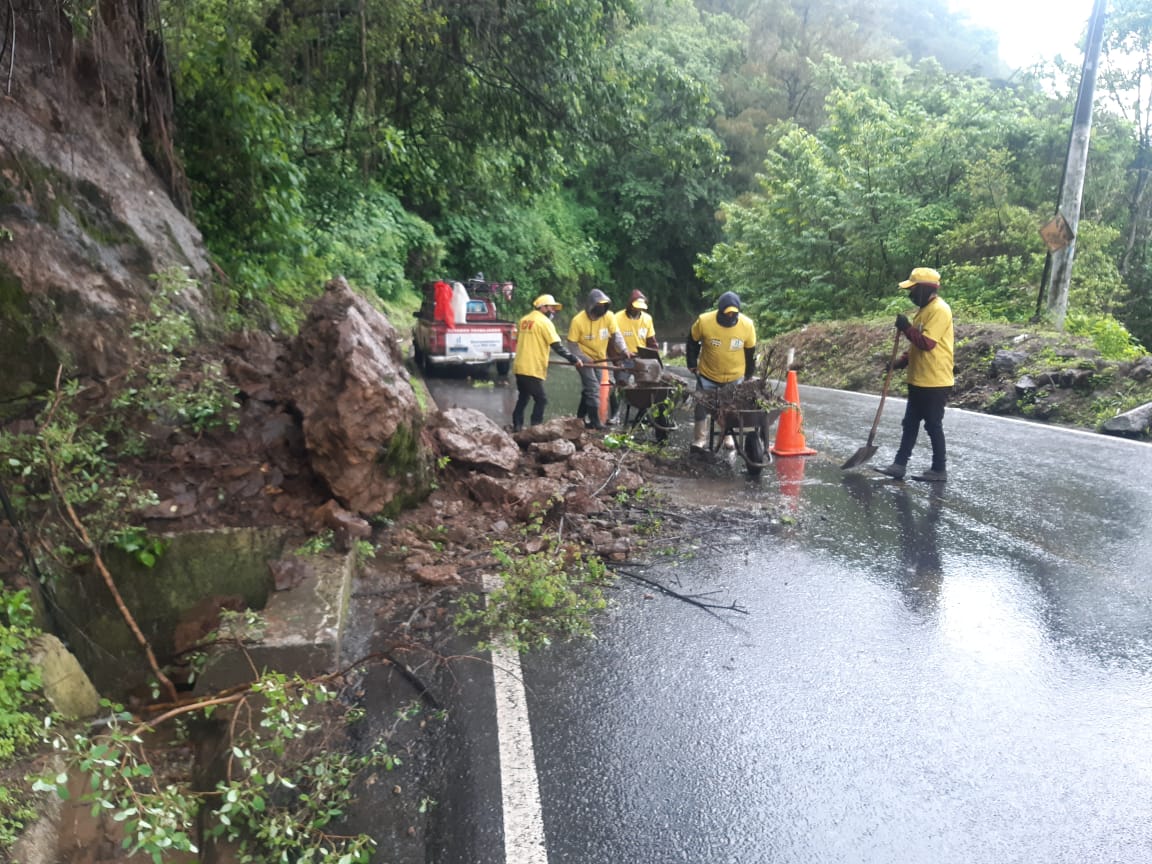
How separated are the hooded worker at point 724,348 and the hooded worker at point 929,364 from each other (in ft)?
5.38

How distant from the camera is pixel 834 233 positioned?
2661cm

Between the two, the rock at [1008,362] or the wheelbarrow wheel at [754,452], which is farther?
the rock at [1008,362]

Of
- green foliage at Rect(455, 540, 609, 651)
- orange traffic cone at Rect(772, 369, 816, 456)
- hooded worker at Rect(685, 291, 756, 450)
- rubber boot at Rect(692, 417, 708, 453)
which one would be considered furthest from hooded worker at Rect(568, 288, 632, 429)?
green foliage at Rect(455, 540, 609, 651)

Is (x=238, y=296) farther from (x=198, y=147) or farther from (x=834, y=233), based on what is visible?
(x=834, y=233)

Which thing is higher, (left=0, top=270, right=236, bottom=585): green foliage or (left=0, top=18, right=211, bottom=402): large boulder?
(left=0, top=18, right=211, bottom=402): large boulder

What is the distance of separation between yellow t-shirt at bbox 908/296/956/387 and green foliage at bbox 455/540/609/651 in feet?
14.9

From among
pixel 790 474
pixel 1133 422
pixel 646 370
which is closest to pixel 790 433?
pixel 790 474

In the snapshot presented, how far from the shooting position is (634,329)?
11.3 meters

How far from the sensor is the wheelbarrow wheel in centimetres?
850

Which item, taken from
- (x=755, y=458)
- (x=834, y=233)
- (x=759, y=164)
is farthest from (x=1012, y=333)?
(x=759, y=164)

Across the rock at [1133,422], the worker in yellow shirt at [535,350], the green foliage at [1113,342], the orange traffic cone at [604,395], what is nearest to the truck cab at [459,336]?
the orange traffic cone at [604,395]

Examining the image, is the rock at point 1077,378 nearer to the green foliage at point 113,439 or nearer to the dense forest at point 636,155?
the dense forest at point 636,155

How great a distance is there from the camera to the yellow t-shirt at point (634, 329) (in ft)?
36.3

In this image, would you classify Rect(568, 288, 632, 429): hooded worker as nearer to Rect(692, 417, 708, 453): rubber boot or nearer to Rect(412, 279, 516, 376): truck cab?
Rect(692, 417, 708, 453): rubber boot
